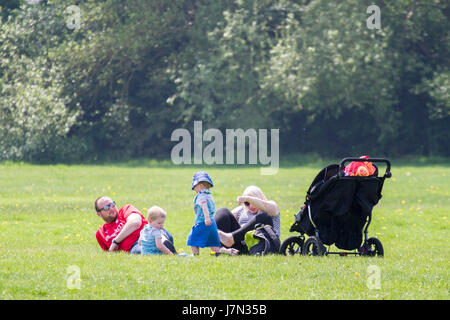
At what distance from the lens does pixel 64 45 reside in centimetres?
3328


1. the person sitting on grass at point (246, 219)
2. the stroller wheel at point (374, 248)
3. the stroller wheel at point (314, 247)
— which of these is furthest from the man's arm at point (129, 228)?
the stroller wheel at point (374, 248)

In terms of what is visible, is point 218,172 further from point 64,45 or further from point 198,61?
point 64,45

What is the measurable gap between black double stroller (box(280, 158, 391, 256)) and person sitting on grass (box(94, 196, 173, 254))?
64.5 inches

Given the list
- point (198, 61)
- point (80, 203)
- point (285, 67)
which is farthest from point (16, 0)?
point (80, 203)

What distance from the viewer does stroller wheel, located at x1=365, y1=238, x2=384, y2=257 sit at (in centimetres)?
907

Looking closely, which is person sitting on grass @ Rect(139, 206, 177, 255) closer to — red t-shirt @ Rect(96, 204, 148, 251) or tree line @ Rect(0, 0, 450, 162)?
red t-shirt @ Rect(96, 204, 148, 251)

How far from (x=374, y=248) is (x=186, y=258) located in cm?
224

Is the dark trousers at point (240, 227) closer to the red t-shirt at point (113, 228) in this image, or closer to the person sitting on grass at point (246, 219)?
the person sitting on grass at point (246, 219)

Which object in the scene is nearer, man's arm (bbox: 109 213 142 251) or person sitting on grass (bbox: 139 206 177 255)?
person sitting on grass (bbox: 139 206 177 255)

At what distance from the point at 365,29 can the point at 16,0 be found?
16.3 metres

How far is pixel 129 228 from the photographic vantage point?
30.5 feet

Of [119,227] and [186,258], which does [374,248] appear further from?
[119,227]

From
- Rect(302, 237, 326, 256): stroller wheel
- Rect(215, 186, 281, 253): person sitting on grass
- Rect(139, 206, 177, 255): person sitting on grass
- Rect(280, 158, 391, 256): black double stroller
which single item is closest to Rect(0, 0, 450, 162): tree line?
Rect(215, 186, 281, 253): person sitting on grass

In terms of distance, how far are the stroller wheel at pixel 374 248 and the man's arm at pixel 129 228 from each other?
8.71 ft
